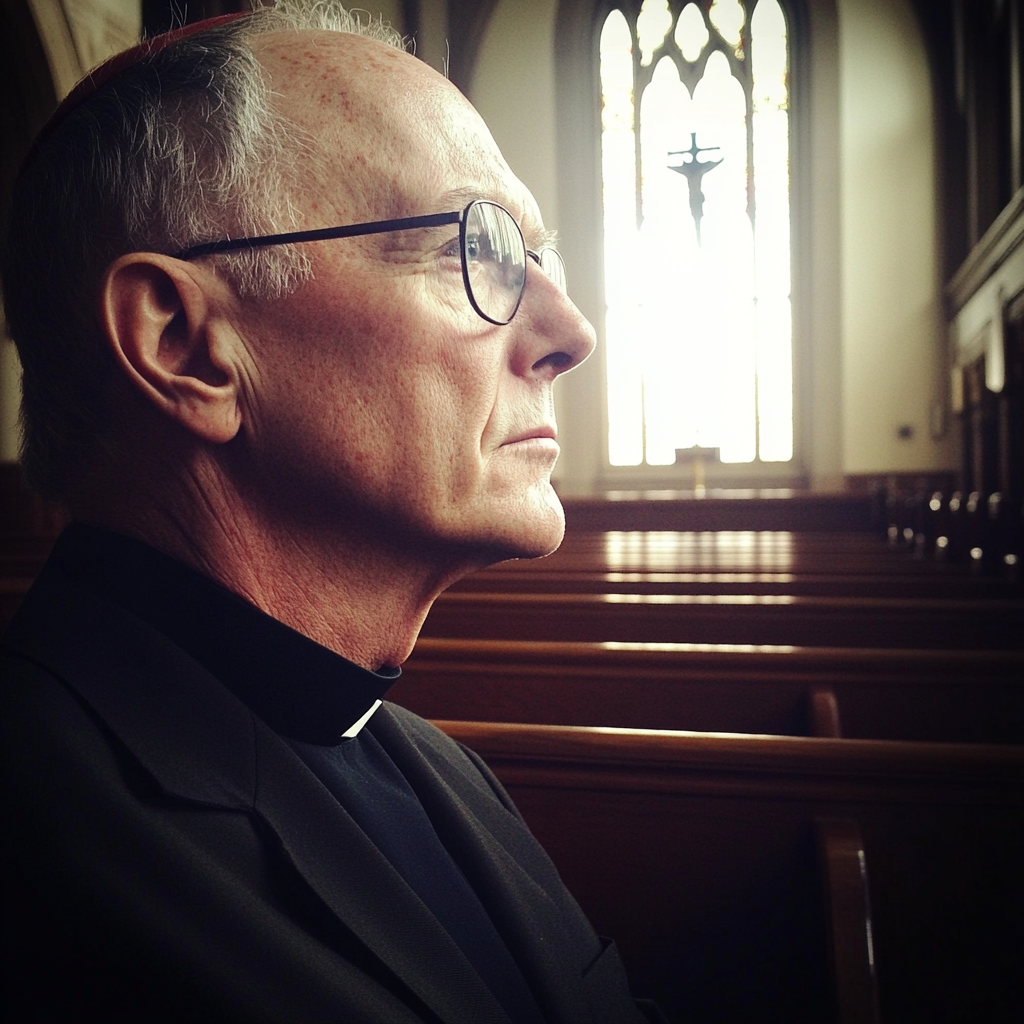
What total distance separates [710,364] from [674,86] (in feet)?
12.3

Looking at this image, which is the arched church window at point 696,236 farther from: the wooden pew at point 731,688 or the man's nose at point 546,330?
the man's nose at point 546,330

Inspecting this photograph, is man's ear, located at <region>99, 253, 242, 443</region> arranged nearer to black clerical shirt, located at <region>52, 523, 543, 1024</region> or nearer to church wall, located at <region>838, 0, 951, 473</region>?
black clerical shirt, located at <region>52, 523, 543, 1024</region>

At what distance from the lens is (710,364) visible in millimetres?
12000

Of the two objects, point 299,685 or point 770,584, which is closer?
point 299,685

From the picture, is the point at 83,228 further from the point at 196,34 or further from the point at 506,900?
the point at 506,900

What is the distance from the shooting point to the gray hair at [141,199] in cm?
82

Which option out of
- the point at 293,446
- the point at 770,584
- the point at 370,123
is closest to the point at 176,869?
the point at 293,446

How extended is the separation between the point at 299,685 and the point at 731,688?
131 centimetres

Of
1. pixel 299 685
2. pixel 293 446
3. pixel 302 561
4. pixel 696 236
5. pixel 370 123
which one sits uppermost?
pixel 696 236

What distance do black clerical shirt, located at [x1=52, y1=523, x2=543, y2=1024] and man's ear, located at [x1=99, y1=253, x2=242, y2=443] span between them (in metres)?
0.13

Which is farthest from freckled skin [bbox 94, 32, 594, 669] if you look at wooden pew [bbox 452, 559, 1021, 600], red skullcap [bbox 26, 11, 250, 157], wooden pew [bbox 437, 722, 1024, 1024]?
wooden pew [bbox 452, 559, 1021, 600]

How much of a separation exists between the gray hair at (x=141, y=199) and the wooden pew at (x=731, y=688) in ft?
3.84

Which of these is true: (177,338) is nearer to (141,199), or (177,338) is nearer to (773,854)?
(141,199)

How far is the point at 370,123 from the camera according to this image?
33.5 inches
